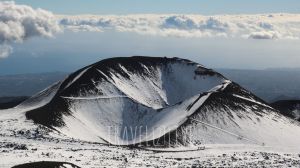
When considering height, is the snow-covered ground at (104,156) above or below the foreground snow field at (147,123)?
below

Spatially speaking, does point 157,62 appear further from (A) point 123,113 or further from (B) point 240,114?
(B) point 240,114

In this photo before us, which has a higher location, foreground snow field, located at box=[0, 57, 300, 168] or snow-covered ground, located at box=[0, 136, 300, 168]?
foreground snow field, located at box=[0, 57, 300, 168]

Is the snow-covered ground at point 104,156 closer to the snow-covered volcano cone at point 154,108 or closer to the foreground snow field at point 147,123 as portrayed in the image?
the foreground snow field at point 147,123

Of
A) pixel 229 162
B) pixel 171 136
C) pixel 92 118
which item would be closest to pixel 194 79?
pixel 92 118

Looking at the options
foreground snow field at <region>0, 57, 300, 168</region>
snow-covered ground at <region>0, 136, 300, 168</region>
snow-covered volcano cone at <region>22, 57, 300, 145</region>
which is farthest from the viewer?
snow-covered volcano cone at <region>22, 57, 300, 145</region>

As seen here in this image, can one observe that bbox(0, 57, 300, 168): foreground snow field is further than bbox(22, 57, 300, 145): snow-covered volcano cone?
No

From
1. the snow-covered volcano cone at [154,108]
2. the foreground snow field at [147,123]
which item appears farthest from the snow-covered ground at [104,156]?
the snow-covered volcano cone at [154,108]

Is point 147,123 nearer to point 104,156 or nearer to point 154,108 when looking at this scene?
point 154,108

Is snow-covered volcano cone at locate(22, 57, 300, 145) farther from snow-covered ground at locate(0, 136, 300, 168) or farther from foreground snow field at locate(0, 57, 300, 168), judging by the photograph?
snow-covered ground at locate(0, 136, 300, 168)

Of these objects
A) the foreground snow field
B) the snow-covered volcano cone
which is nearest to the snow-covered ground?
the foreground snow field
